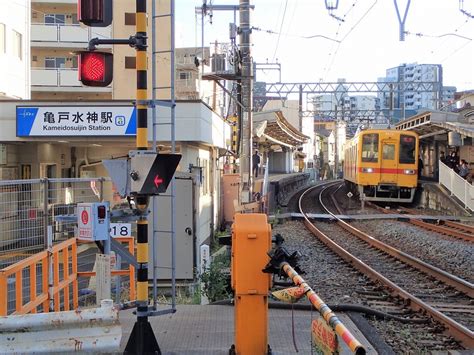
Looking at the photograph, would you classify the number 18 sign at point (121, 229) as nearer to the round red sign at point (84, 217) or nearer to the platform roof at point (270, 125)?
the round red sign at point (84, 217)

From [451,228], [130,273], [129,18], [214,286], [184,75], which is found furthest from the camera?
[184,75]

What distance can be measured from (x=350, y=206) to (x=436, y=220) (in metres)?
9.94

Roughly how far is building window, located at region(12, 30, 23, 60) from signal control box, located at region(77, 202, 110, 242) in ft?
63.4

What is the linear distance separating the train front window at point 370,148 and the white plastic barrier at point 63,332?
22669 mm

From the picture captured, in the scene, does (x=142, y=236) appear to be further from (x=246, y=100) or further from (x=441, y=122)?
(x=441, y=122)

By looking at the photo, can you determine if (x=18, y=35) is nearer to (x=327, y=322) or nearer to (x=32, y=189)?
(x=32, y=189)

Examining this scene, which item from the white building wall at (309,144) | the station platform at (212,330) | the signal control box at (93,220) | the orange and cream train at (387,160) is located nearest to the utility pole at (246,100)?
the orange and cream train at (387,160)

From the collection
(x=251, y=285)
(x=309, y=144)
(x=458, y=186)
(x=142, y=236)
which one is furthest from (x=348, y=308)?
(x=309, y=144)

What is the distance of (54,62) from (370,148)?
72.7 feet

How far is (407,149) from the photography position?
1034 inches

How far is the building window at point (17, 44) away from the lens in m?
23.4

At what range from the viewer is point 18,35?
2383 cm

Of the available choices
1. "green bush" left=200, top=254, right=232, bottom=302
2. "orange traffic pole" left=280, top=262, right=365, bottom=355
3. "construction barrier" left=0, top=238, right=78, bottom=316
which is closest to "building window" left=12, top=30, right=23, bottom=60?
"construction barrier" left=0, top=238, right=78, bottom=316

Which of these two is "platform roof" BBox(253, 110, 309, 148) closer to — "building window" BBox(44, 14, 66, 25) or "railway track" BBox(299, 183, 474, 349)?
"building window" BBox(44, 14, 66, 25)
